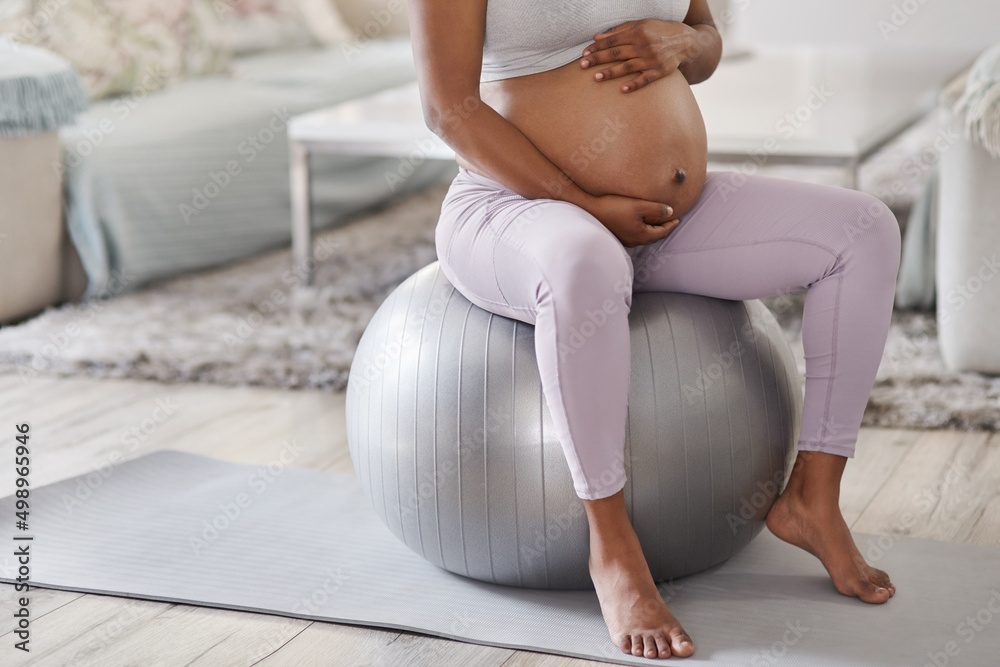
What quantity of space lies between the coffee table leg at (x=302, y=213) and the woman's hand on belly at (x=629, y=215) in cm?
158

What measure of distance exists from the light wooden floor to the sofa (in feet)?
2.03

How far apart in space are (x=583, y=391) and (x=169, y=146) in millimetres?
2011

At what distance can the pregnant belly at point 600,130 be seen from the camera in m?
1.32

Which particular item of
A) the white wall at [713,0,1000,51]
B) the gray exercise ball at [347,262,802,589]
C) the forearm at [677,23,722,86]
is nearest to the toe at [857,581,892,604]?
the gray exercise ball at [347,262,802,589]

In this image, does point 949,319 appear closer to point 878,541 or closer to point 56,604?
point 878,541

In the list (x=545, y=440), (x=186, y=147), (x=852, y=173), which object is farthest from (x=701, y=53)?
(x=186, y=147)

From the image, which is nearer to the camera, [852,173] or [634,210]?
A: [634,210]

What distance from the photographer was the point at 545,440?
1266 mm

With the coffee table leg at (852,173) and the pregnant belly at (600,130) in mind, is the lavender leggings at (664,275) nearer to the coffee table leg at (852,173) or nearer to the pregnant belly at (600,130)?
the pregnant belly at (600,130)

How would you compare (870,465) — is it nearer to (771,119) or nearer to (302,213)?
(771,119)

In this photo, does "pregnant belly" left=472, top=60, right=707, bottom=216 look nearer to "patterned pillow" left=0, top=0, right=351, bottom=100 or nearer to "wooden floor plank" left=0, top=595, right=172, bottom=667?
"wooden floor plank" left=0, top=595, right=172, bottom=667

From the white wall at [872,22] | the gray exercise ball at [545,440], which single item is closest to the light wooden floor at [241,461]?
the gray exercise ball at [545,440]

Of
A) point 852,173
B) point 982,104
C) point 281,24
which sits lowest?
point 852,173

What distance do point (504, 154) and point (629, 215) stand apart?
0.54 ft
